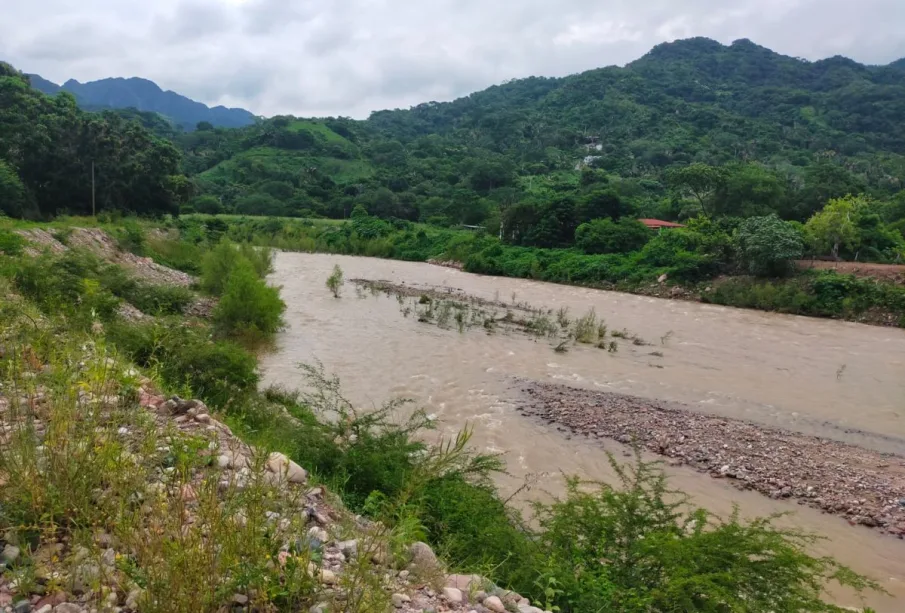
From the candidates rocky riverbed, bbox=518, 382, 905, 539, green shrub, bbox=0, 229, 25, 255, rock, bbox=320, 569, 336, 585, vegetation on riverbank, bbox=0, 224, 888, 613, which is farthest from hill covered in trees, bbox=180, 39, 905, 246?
rock, bbox=320, 569, 336, 585

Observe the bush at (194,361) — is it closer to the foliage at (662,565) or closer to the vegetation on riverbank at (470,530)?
the vegetation on riverbank at (470,530)

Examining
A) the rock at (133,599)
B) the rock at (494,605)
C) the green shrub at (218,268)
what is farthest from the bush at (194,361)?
the green shrub at (218,268)

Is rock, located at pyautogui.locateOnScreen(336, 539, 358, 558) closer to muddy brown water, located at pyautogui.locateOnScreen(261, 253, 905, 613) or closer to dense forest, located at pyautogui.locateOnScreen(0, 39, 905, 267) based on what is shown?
muddy brown water, located at pyautogui.locateOnScreen(261, 253, 905, 613)

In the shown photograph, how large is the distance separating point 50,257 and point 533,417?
11.1 m

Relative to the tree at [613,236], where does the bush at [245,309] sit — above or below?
below

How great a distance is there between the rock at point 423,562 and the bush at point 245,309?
13.7 meters

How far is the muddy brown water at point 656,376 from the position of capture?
8.84m

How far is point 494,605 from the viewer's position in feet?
11.4

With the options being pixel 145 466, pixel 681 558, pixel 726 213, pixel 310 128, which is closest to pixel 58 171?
pixel 145 466

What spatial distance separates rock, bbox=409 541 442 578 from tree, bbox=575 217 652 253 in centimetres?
3873

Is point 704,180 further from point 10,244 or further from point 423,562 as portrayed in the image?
point 423,562

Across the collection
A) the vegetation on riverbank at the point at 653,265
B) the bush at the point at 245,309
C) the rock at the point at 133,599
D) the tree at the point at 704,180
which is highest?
the tree at the point at 704,180

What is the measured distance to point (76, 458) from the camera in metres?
3.32

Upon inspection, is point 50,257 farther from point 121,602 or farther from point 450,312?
point 450,312
